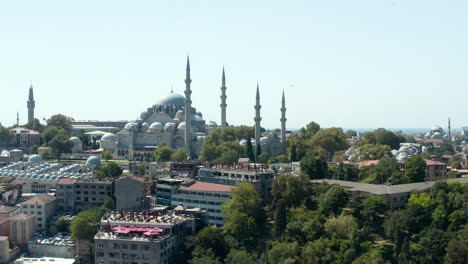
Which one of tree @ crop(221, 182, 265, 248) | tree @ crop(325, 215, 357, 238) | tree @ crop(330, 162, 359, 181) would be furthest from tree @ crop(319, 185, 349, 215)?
tree @ crop(330, 162, 359, 181)

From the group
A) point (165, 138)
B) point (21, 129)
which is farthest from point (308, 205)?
point (21, 129)

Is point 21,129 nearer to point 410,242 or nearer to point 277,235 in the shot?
point 277,235

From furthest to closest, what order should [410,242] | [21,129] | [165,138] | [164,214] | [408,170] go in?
[21,129] < [165,138] < [408,170] < [164,214] < [410,242]

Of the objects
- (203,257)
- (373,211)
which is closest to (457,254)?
(373,211)

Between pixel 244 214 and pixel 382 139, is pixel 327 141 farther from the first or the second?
pixel 244 214

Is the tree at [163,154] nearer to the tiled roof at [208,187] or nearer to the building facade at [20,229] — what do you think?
the building facade at [20,229]
